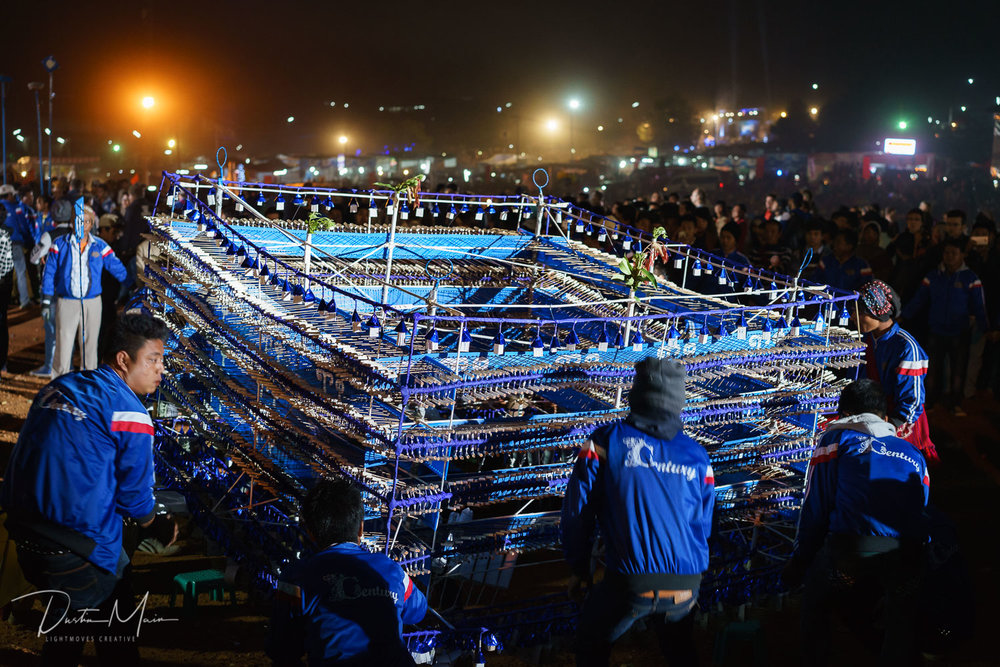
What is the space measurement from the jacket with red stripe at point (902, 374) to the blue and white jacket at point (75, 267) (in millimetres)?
8563

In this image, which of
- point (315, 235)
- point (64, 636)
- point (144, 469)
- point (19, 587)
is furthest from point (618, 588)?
point (315, 235)

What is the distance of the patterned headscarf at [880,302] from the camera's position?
6.54 m

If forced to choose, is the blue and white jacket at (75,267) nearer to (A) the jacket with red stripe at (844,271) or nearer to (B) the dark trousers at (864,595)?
(A) the jacket with red stripe at (844,271)

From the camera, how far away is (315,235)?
30.2 feet

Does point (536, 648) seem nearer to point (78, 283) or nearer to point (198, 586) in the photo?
point (198, 586)

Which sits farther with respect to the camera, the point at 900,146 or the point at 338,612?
the point at 900,146

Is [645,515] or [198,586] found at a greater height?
[645,515]

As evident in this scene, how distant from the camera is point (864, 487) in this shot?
16.0ft

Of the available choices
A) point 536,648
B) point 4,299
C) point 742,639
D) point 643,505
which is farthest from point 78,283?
point 643,505

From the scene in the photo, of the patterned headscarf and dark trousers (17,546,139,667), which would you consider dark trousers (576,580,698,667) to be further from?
the patterned headscarf

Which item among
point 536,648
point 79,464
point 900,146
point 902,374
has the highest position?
point 900,146

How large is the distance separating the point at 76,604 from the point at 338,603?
1.42m

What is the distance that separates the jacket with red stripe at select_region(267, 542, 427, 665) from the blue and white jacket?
8.07 metres

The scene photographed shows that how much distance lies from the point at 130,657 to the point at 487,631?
1.97m
